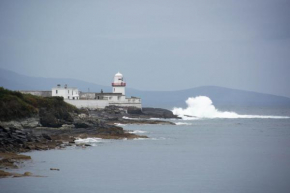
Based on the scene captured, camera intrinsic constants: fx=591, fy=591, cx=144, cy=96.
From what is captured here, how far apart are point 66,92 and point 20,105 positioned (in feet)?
101

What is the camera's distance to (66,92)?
258 feet

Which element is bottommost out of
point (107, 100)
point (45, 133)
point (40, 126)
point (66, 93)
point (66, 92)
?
point (45, 133)

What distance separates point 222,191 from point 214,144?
70.8 feet

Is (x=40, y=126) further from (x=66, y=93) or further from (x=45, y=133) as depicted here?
(x=66, y=93)

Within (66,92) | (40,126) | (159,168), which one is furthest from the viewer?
(66,92)

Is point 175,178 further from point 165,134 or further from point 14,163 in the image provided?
point 165,134

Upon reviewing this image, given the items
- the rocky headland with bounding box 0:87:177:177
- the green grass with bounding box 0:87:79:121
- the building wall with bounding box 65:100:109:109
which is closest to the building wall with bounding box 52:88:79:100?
the building wall with bounding box 65:100:109:109

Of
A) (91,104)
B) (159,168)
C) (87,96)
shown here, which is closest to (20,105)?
(159,168)

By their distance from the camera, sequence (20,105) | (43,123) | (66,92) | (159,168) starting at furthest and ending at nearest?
1. (66,92)
2. (43,123)
3. (20,105)
4. (159,168)

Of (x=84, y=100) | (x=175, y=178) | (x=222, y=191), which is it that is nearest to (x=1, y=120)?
(x=175, y=178)

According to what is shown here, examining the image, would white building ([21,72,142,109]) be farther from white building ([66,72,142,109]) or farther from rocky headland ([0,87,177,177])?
rocky headland ([0,87,177,177])

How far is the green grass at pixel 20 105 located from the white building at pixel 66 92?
22.2 meters

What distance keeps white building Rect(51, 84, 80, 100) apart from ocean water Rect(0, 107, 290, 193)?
3227 cm

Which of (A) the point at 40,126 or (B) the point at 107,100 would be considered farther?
(B) the point at 107,100
